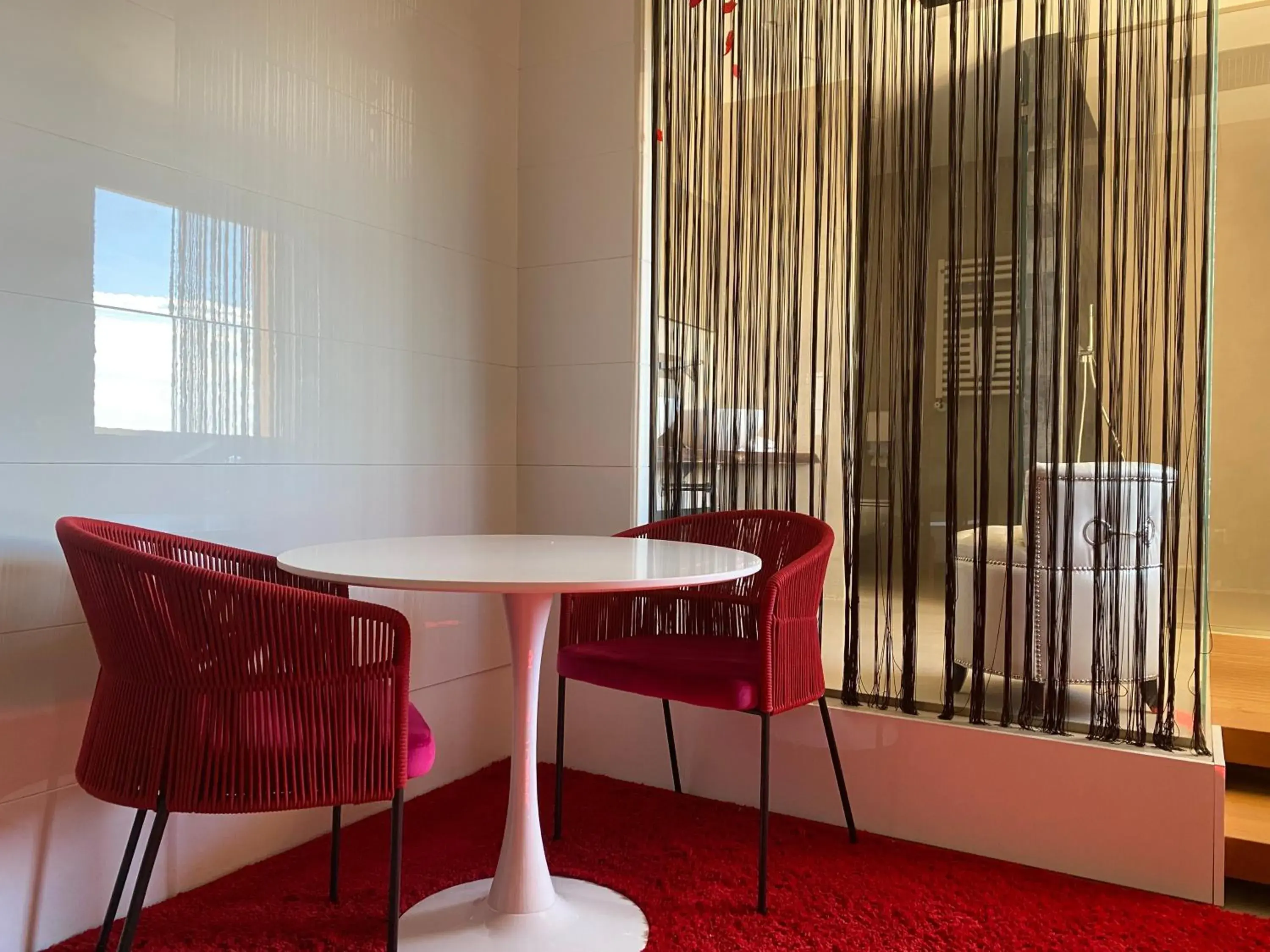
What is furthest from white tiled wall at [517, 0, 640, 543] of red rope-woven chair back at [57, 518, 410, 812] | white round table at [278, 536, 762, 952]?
red rope-woven chair back at [57, 518, 410, 812]

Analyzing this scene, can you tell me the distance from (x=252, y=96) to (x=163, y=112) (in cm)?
27

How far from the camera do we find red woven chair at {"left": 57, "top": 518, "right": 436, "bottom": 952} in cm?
153

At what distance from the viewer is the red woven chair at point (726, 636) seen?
2105 millimetres

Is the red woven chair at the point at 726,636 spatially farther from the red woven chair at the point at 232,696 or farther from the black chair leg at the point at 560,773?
the red woven chair at the point at 232,696

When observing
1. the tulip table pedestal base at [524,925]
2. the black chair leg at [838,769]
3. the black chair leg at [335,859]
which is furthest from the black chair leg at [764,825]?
the black chair leg at [335,859]

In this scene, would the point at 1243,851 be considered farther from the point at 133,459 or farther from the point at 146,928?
the point at 133,459

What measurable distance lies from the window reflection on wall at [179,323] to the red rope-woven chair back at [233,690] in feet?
1.60

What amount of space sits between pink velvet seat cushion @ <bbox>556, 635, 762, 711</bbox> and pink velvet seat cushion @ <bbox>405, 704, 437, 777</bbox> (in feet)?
1.95

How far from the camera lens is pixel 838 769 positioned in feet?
7.99

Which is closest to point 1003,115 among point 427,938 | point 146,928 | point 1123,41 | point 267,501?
point 1123,41

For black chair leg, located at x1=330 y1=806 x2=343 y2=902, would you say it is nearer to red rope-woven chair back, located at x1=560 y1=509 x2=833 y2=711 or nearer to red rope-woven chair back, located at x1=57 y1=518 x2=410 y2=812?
red rope-woven chair back, located at x1=57 y1=518 x2=410 y2=812

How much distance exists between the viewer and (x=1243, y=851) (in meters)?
2.16

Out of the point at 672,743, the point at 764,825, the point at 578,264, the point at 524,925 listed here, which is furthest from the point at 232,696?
the point at 578,264

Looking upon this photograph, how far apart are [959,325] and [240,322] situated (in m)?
1.79
